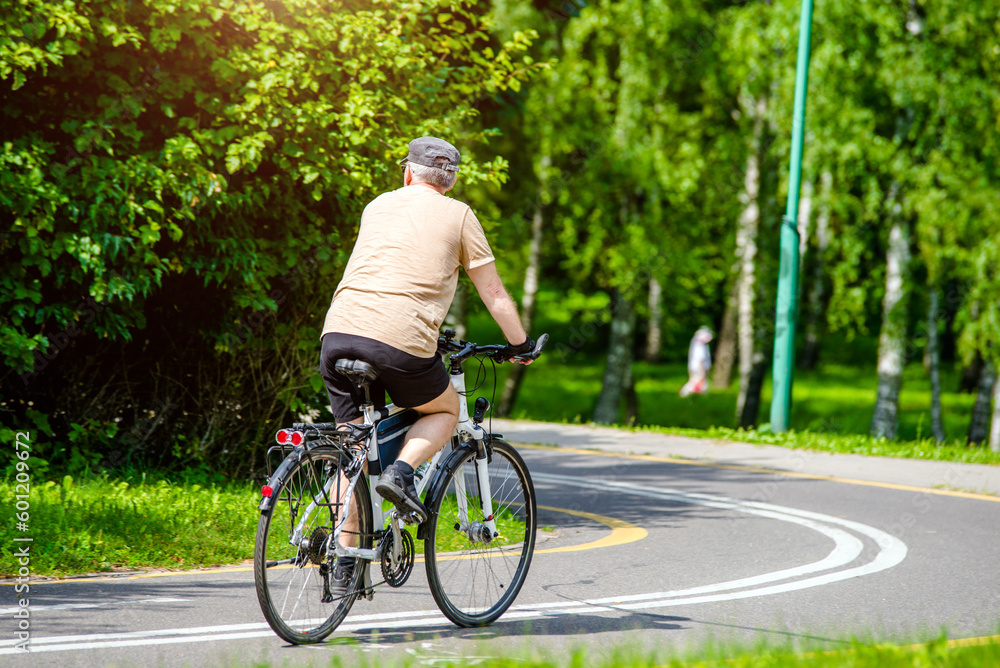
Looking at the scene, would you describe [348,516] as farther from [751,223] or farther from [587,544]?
[751,223]

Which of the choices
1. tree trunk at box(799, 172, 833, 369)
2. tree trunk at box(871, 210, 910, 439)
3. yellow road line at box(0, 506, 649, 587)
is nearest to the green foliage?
yellow road line at box(0, 506, 649, 587)

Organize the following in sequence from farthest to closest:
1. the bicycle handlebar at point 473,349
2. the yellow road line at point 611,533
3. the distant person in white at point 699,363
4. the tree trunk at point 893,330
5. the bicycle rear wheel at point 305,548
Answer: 1. the distant person in white at point 699,363
2. the tree trunk at point 893,330
3. the yellow road line at point 611,533
4. the bicycle handlebar at point 473,349
5. the bicycle rear wheel at point 305,548

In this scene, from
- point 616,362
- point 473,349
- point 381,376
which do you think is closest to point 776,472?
point 473,349

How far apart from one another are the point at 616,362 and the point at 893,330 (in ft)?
20.9

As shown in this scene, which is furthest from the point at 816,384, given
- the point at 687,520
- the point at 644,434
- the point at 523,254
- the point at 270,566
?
the point at 270,566

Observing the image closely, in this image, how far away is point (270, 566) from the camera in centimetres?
389

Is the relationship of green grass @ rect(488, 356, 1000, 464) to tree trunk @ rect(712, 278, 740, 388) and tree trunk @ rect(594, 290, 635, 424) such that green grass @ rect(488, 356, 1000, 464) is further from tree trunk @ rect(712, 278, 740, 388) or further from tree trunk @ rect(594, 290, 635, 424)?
tree trunk @ rect(594, 290, 635, 424)

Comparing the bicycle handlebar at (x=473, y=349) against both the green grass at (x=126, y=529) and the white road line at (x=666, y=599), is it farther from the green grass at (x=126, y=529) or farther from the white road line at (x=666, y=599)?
the green grass at (x=126, y=529)

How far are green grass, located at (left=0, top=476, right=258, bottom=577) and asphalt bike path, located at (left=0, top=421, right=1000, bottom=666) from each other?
0.77 feet

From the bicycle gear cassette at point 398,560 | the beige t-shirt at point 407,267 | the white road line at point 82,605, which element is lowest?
the white road line at point 82,605

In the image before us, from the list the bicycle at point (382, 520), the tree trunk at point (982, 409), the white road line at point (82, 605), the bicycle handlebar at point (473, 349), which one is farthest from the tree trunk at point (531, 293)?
the bicycle handlebar at point (473, 349)

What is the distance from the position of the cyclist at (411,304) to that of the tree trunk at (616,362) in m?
17.5

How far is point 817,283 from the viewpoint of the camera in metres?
28.5

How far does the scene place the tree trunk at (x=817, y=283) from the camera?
704 inches
